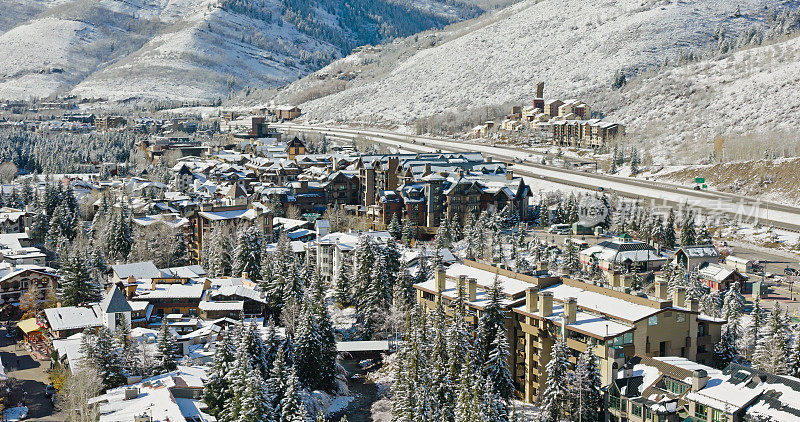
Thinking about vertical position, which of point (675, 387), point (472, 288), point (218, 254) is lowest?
point (218, 254)

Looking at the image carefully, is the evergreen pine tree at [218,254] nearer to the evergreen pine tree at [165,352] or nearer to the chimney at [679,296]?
the evergreen pine tree at [165,352]

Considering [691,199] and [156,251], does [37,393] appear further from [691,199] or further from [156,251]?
[691,199]

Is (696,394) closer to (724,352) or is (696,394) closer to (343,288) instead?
(724,352)

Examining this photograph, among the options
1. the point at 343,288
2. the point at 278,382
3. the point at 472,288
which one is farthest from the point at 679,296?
the point at 343,288

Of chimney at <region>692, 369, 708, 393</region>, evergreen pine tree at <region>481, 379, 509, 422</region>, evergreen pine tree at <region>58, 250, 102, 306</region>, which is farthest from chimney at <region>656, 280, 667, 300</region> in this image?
evergreen pine tree at <region>58, 250, 102, 306</region>

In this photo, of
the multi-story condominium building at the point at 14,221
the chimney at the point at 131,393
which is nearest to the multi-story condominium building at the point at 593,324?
the chimney at the point at 131,393

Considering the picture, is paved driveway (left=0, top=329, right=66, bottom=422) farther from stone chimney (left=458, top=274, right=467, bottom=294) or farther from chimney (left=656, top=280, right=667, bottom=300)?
chimney (left=656, top=280, right=667, bottom=300)
